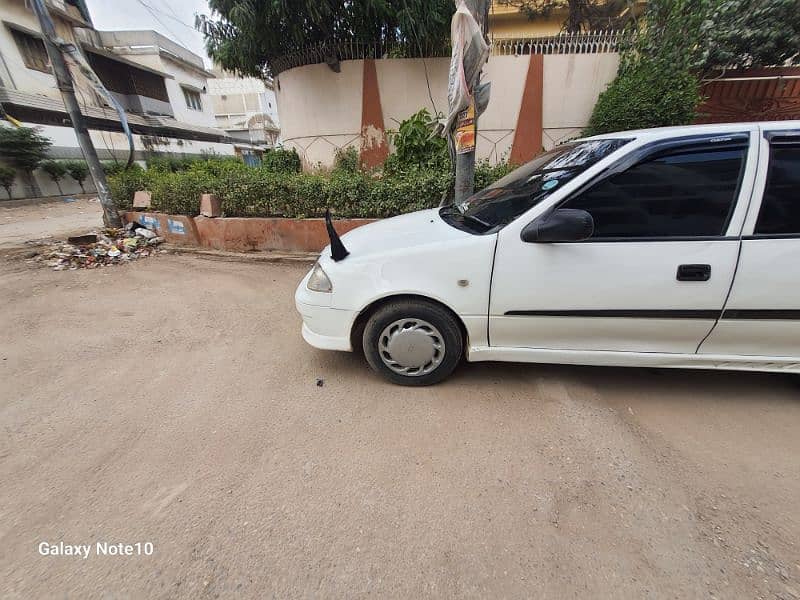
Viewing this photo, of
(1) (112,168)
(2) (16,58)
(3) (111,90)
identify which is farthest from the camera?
(3) (111,90)

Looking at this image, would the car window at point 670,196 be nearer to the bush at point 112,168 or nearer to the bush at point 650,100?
the bush at point 650,100

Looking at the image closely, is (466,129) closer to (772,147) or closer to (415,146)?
(772,147)

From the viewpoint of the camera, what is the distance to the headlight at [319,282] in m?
2.24

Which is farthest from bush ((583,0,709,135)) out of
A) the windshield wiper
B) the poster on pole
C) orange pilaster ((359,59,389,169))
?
the windshield wiper

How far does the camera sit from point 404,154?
19.9ft

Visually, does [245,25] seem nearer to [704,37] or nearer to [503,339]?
[503,339]

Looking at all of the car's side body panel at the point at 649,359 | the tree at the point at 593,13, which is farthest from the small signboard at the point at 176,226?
the tree at the point at 593,13

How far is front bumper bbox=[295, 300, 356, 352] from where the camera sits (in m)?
2.26

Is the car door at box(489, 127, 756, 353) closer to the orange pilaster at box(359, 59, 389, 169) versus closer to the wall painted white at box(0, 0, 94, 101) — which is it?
the orange pilaster at box(359, 59, 389, 169)

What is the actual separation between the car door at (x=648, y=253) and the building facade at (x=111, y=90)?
8085 mm

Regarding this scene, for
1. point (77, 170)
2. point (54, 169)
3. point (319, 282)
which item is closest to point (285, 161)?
point (319, 282)

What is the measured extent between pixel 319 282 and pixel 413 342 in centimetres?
74

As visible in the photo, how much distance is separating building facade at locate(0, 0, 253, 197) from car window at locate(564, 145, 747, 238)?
8.23 m

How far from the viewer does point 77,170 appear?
1477 centimetres
